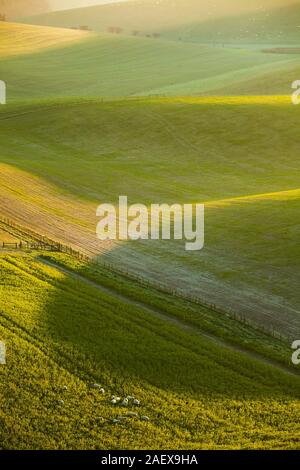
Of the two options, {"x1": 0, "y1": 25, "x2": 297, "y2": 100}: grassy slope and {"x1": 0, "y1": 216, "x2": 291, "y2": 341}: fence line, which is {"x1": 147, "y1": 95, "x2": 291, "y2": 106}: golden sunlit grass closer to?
{"x1": 0, "y1": 25, "x2": 297, "y2": 100}: grassy slope

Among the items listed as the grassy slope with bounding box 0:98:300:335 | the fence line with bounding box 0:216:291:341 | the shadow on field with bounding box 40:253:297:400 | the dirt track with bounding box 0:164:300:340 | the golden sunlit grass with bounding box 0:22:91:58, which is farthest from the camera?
the golden sunlit grass with bounding box 0:22:91:58

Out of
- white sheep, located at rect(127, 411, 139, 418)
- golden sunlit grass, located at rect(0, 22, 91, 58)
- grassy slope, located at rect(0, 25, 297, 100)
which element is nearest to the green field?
white sheep, located at rect(127, 411, 139, 418)

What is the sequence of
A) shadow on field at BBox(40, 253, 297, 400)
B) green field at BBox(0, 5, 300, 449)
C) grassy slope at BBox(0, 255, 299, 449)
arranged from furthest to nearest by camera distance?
shadow on field at BBox(40, 253, 297, 400), green field at BBox(0, 5, 300, 449), grassy slope at BBox(0, 255, 299, 449)

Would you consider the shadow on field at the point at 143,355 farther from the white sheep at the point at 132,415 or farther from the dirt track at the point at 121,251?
the dirt track at the point at 121,251

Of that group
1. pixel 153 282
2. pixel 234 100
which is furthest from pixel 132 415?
pixel 234 100

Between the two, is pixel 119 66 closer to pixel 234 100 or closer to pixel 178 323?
pixel 234 100

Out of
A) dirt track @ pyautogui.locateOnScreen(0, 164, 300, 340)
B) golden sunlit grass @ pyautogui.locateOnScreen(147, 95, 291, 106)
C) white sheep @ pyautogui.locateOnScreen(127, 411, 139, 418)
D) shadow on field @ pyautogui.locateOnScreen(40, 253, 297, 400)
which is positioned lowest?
dirt track @ pyautogui.locateOnScreen(0, 164, 300, 340)
